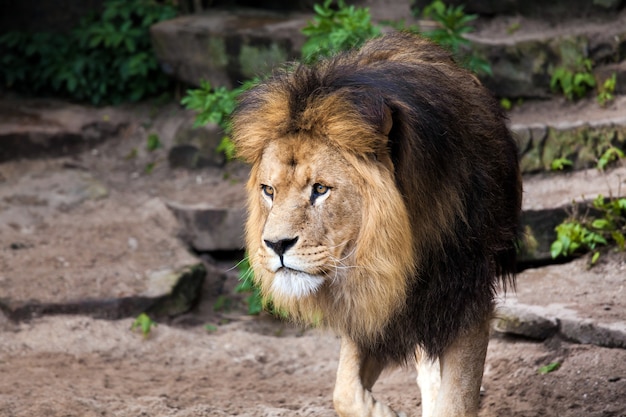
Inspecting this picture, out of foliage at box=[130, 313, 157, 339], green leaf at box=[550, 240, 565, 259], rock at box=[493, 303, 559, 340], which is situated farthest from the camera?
foliage at box=[130, 313, 157, 339]

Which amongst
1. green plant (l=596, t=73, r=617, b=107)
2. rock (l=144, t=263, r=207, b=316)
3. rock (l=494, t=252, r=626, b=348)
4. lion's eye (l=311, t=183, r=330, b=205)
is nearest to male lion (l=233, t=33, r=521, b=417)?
lion's eye (l=311, t=183, r=330, b=205)

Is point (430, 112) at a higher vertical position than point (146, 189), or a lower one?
higher

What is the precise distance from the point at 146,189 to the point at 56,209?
0.75m

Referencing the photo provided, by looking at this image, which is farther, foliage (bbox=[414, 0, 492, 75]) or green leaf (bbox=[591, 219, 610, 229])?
foliage (bbox=[414, 0, 492, 75])

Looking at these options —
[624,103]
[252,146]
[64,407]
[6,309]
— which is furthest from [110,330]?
[624,103]

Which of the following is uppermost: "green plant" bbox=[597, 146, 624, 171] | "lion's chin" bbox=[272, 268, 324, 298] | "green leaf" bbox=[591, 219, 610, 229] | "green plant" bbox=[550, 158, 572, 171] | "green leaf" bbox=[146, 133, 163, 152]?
"lion's chin" bbox=[272, 268, 324, 298]

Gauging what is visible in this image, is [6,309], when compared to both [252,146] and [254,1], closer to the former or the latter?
[252,146]

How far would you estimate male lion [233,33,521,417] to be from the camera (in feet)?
9.57

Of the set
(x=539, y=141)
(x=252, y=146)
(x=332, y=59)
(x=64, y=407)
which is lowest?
(x=64, y=407)

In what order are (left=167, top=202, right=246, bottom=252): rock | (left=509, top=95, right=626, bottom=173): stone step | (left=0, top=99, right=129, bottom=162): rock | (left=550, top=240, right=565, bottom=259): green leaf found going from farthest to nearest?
(left=0, top=99, right=129, bottom=162): rock, (left=167, top=202, right=246, bottom=252): rock, (left=509, top=95, right=626, bottom=173): stone step, (left=550, top=240, right=565, bottom=259): green leaf

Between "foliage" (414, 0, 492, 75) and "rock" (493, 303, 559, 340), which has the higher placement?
"foliage" (414, 0, 492, 75)

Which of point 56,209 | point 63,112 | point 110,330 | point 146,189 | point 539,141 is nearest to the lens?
point 110,330

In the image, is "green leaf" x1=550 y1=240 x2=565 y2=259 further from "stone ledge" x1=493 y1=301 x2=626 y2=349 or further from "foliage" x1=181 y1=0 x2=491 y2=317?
"foliage" x1=181 y1=0 x2=491 y2=317

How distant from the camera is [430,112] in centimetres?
297
